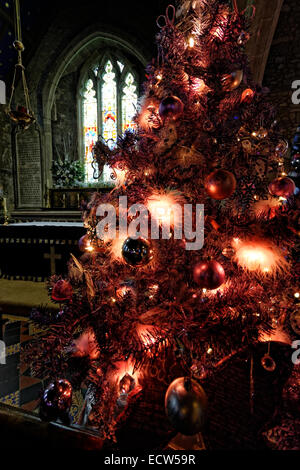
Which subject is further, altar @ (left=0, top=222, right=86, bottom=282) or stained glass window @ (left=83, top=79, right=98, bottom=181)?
stained glass window @ (left=83, top=79, right=98, bottom=181)

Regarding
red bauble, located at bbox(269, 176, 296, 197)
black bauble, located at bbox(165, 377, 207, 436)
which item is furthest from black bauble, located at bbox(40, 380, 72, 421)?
red bauble, located at bbox(269, 176, 296, 197)

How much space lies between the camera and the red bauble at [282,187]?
1166 mm

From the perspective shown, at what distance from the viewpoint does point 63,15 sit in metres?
6.64

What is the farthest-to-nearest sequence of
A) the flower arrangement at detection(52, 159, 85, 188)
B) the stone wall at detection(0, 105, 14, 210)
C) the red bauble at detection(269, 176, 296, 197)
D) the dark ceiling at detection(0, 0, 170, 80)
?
the flower arrangement at detection(52, 159, 85, 188) → the stone wall at detection(0, 105, 14, 210) → the dark ceiling at detection(0, 0, 170, 80) → the red bauble at detection(269, 176, 296, 197)

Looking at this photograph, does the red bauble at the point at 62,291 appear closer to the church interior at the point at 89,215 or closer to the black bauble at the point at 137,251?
the church interior at the point at 89,215

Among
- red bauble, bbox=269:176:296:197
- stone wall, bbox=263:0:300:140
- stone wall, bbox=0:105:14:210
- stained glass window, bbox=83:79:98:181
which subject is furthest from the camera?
stained glass window, bbox=83:79:98:181

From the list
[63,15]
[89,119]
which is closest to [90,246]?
[89,119]

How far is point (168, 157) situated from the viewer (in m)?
1.06

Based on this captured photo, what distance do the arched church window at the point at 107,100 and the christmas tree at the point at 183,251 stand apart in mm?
6504

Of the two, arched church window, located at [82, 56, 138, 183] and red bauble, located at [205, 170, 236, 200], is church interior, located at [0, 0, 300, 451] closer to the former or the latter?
arched church window, located at [82, 56, 138, 183]

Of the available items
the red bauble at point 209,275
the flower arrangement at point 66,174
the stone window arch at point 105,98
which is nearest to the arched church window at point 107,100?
the stone window arch at point 105,98

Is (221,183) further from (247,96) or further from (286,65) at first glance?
(286,65)

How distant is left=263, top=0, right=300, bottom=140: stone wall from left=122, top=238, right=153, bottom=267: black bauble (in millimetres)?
4394

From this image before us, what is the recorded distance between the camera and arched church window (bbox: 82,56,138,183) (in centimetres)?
761
